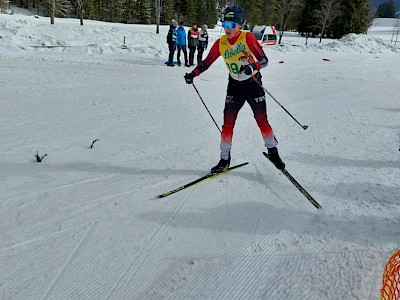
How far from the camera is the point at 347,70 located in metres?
15.6

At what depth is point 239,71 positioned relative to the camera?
394 centimetres

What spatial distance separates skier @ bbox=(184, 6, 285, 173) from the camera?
378 centimetres

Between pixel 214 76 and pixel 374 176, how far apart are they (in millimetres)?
8416

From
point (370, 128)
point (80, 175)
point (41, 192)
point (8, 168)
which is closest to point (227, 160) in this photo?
point (80, 175)

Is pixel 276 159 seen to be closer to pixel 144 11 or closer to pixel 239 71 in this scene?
pixel 239 71

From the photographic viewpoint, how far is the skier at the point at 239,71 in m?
3.78

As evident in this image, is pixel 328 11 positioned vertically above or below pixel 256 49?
above

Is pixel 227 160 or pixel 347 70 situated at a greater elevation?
pixel 347 70

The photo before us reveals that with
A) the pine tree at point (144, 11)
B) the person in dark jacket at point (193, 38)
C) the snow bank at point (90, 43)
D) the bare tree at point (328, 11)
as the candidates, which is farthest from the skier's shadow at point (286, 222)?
the pine tree at point (144, 11)

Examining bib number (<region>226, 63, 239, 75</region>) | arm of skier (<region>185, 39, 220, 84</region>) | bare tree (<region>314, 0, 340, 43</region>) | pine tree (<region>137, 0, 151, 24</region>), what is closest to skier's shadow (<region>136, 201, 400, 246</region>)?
bib number (<region>226, 63, 239, 75</region>)

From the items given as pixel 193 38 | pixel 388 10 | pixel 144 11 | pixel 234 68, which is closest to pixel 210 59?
pixel 234 68

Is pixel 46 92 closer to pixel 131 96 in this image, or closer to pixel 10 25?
pixel 131 96

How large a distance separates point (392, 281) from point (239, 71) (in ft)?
8.83

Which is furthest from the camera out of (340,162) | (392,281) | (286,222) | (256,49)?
(340,162)
